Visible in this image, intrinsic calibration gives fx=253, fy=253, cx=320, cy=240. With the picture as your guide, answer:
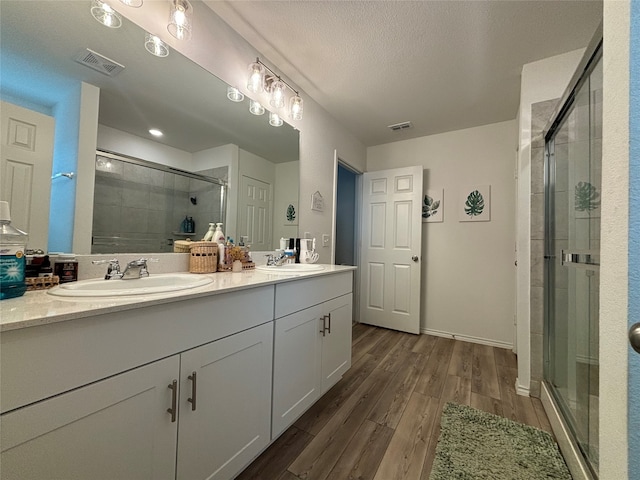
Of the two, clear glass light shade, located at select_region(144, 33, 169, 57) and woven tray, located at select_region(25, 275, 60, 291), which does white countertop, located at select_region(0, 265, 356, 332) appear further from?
clear glass light shade, located at select_region(144, 33, 169, 57)

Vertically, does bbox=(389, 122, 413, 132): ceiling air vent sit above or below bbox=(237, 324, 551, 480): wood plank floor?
above

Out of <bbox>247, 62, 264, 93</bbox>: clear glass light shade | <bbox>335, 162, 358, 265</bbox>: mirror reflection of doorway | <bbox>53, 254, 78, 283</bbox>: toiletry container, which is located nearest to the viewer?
<bbox>53, 254, 78, 283</bbox>: toiletry container

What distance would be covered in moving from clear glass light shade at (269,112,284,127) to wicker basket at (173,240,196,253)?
109 centimetres

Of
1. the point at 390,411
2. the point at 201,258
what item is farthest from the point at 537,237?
the point at 201,258

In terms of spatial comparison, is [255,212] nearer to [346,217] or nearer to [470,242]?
[346,217]

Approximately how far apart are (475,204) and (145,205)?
2.99m

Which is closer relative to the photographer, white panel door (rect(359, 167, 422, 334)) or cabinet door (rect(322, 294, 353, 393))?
cabinet door (rect(322, 294, 353, 393))

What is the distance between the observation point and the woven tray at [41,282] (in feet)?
2.68

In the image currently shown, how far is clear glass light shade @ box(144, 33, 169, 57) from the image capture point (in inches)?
47.4

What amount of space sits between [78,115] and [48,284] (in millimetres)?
677

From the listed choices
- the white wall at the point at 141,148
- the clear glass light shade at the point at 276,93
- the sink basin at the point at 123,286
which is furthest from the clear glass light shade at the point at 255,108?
the sink basin at the point at 123,286

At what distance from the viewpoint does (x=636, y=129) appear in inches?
16.5

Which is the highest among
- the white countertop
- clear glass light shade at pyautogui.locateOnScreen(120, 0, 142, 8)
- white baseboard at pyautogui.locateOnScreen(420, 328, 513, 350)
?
clear glass light shade at pyautogui.locateOnScreen(120, 0, 142, 8)

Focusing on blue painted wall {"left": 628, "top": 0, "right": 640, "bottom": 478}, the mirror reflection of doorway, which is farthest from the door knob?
the mirror reflection of doorway
